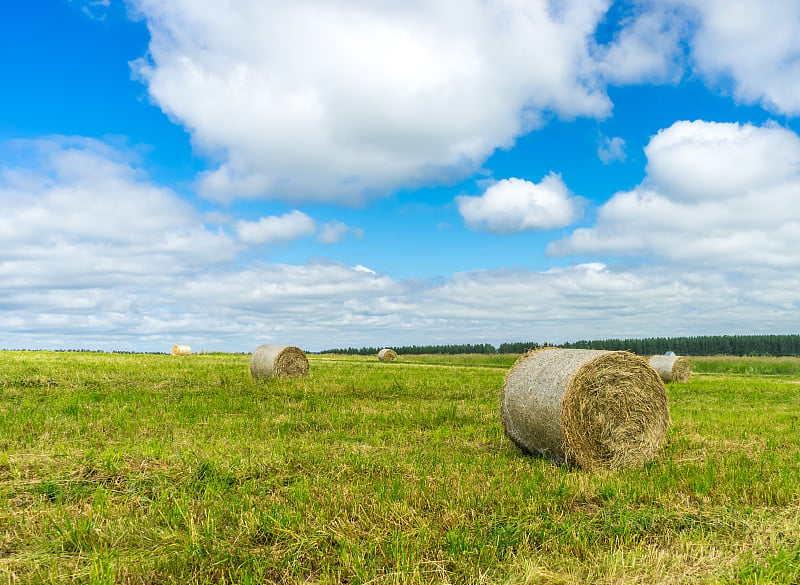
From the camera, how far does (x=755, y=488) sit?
644cm

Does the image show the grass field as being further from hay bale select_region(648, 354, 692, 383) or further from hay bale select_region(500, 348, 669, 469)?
hay bale select_region(648, 354, 692, 383)

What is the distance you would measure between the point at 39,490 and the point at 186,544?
286 centimetres

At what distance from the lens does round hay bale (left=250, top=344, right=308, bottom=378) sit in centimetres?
2011

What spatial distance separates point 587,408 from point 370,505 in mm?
4482

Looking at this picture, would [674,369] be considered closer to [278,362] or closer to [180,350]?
[278,362]

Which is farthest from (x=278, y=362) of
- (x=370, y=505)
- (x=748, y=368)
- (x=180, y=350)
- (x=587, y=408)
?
(x=748, y=368)

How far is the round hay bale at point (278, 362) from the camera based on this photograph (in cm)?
2011

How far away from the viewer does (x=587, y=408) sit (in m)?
8.49

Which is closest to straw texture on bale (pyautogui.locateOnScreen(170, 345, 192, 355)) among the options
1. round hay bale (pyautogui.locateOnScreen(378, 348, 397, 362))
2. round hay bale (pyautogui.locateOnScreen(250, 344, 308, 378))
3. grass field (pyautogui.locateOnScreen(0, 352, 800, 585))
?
round hay bale (pyautogui.locateOnScreen(378, 348, 397, 362))

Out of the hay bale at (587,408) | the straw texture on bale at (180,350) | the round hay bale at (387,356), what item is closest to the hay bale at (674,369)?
the hay bale at (587,408)

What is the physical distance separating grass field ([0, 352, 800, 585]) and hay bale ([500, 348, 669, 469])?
0.41m

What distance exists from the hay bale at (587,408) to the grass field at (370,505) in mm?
406

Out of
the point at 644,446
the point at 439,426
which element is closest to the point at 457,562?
the point at 644,446

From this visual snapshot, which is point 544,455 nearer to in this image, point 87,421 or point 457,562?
point 457,562
